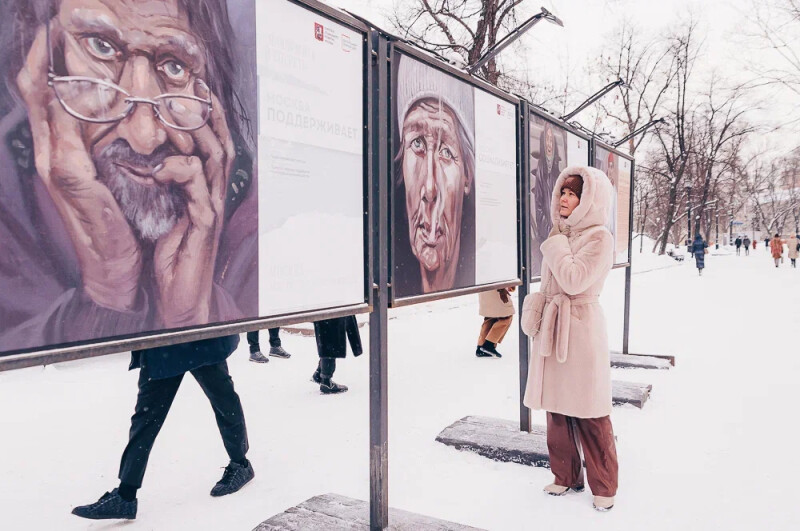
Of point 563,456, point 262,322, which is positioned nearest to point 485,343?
point 563,456

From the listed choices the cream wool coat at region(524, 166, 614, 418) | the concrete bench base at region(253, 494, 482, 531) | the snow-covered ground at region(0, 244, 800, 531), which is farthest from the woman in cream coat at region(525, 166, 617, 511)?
the concrete bench base at region(253, 494, 482, 531)

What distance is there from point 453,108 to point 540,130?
1.43 metres

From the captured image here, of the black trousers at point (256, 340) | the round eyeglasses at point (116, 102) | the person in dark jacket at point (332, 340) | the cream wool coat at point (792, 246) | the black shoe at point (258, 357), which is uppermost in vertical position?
the cream wool coat at point (792, 246)

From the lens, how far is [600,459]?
3.23 meters

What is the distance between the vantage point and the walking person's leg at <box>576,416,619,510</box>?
3162 millimetres

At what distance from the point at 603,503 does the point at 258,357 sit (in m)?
4.29

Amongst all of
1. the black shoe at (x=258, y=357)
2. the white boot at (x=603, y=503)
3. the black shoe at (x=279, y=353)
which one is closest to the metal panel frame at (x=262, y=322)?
the white boot at (x=603, y=503)

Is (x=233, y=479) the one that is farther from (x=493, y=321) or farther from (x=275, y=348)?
(x=493, y=321)

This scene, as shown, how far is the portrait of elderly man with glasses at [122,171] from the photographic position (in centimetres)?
153

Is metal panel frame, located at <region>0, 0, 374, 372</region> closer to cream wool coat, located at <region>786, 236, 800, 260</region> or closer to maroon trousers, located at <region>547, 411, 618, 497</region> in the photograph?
maroon trousers, located at <region>547, 411, 618, 497</region>

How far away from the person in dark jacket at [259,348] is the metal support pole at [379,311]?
158 inches

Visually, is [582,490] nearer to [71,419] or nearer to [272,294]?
[272,294]

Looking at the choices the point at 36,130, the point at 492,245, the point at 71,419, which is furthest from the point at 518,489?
the point at 71,419

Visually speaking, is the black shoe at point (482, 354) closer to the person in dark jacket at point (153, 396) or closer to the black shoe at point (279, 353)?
the black shoe at point (279, 353)
